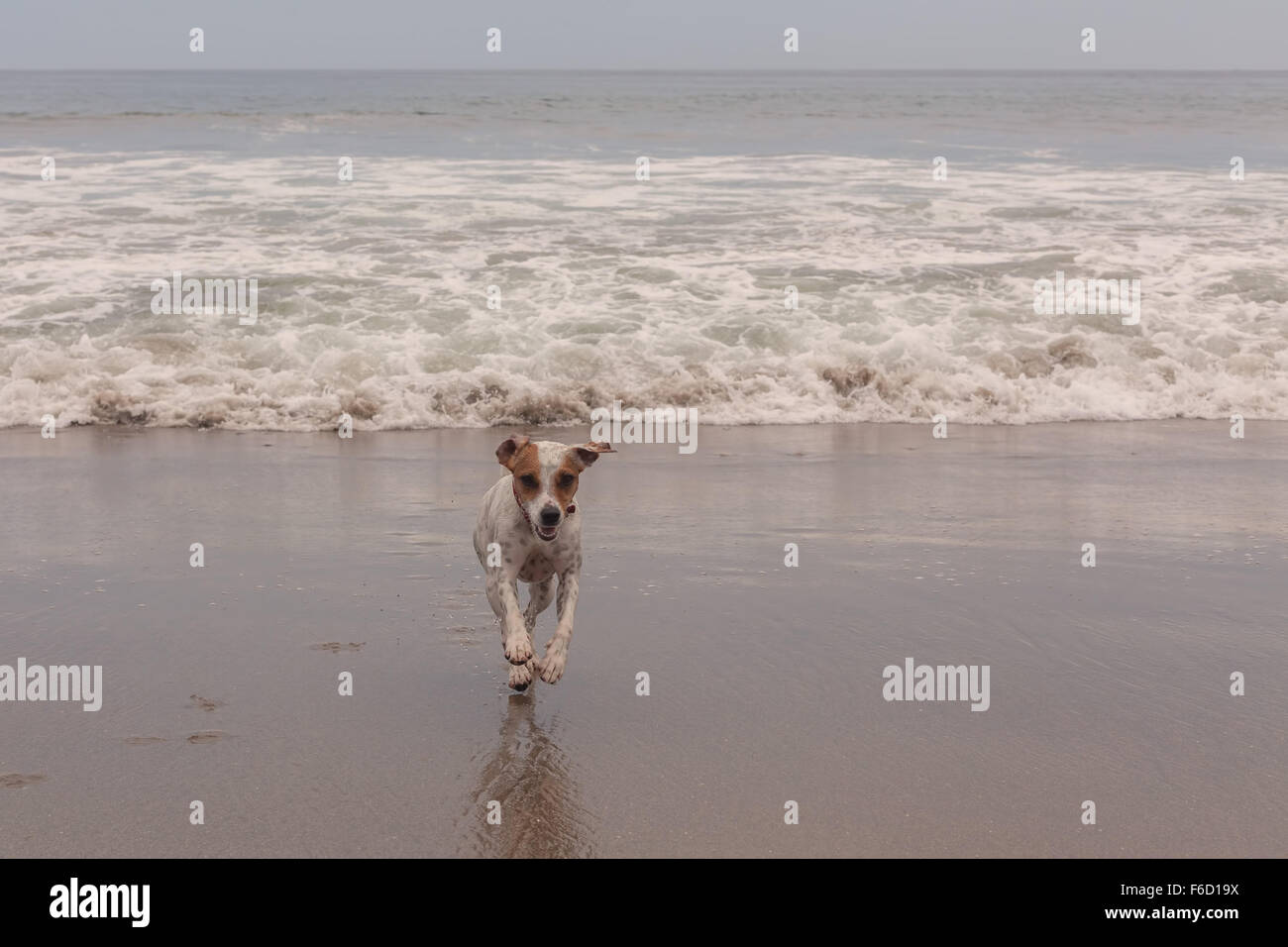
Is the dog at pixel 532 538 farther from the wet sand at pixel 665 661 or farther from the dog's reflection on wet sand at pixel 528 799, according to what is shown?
the wet sand at pixel 665 661

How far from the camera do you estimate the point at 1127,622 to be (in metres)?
6.23

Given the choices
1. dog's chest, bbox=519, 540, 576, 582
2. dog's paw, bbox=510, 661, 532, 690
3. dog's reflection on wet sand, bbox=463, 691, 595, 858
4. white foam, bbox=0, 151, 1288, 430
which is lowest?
dog's reflection on wet sand, bbox=463, 691, 595, 858

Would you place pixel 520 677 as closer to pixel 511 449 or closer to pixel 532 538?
pixel 532 538

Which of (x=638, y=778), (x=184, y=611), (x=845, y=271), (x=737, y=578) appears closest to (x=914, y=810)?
(x=638, y=778)

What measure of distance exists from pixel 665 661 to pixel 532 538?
0.96 metres

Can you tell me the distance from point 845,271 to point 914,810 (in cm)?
1194

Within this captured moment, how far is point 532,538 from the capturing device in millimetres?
5109

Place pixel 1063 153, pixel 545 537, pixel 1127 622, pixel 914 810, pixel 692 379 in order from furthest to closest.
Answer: pixel 1063 153, pixel 692 379, pixel 1127 622, pixel 545 537, pixel 914 810

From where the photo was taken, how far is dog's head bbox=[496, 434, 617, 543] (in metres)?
4.90

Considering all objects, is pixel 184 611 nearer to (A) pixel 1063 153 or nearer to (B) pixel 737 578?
(B) pixel 737 578

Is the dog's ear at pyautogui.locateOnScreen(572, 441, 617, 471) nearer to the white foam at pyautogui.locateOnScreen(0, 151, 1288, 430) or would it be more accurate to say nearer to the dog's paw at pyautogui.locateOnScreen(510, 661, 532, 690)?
the dog's paw at pyautogui.locateOnScreen(510, 661, 532, 690)

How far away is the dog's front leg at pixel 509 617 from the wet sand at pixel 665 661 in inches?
12.8

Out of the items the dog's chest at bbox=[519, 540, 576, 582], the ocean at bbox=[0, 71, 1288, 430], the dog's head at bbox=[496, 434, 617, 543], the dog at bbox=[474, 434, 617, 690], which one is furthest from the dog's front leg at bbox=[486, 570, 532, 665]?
the ocean at bbox=[0, 71, 1288, 430]

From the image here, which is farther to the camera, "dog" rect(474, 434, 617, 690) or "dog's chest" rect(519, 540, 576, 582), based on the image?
"dog's chest" rect(519, 540, 576, 582)
